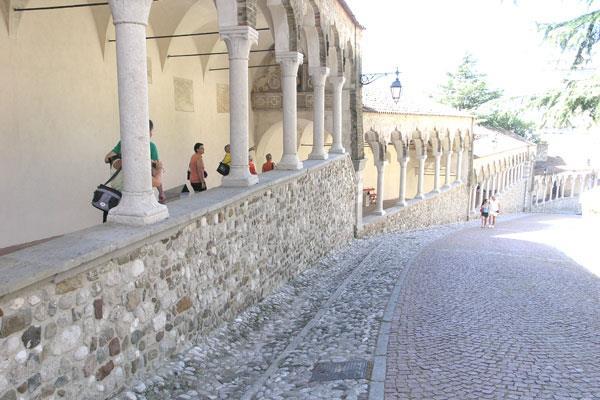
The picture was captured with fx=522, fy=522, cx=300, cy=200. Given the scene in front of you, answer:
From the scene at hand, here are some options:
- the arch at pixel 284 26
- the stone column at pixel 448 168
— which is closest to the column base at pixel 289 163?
the arch at pixel 284 26

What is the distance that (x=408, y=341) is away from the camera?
470cm

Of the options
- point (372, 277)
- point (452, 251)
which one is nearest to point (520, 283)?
point (372, 277)

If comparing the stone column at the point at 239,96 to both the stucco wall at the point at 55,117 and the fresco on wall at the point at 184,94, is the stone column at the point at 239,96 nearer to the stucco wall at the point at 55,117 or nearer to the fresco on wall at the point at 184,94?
the stucco wall at the point at 55,117

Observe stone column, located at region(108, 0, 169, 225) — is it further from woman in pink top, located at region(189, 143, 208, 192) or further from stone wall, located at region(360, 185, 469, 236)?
stone wall, located at region(360, 185, 469, 236)

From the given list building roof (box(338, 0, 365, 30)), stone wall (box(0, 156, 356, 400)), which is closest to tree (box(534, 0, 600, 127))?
building roof (box(338, 0, 365, 30))

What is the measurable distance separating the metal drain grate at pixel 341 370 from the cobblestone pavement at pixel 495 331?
0.63ft

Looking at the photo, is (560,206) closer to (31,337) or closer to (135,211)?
(135,211)

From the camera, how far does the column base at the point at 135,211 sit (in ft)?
13.5

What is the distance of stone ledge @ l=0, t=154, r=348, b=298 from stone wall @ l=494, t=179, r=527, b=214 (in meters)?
31.6

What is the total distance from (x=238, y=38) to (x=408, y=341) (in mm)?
3868

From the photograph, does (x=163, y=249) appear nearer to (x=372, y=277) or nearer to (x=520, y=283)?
(x=372, y=277)

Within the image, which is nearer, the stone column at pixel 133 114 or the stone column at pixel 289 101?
the stone column at pixel 133 114

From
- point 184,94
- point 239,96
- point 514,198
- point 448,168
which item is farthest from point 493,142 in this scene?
point 239,96

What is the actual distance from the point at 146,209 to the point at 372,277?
14.4ft
